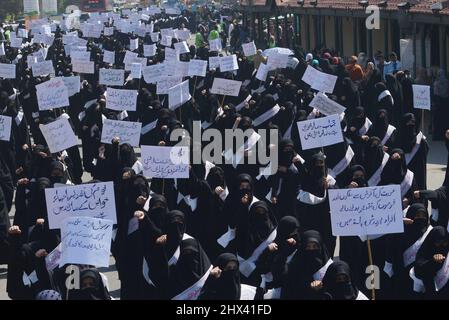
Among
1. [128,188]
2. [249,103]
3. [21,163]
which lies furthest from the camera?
[249,103]

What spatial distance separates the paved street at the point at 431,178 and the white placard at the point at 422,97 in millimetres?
974

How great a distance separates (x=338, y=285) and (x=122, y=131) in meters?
6.32

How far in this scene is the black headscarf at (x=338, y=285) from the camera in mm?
8031

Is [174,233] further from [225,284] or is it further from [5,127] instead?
[5,127]

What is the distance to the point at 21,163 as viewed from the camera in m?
15.7

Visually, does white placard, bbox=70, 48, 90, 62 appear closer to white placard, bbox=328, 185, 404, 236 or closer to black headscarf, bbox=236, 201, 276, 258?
black headscarf, bbox=236, 201, 276, 258

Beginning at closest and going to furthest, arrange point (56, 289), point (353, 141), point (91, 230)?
1. point (91, 230)
2. point (56, 289)
3. point (353, 141)

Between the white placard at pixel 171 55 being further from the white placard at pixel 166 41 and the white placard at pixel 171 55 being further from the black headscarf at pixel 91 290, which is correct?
the black headscarf at pixel 91 290

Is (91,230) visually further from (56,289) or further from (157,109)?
(157,109)

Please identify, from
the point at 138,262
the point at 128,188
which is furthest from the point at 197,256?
the point at 128,188

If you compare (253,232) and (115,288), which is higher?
(253,232)

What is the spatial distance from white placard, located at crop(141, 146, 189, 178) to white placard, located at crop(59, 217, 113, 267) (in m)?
3.27

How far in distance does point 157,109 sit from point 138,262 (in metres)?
6.87

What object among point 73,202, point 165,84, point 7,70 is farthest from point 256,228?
point 7,70
